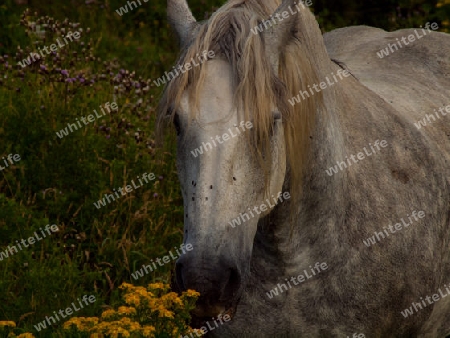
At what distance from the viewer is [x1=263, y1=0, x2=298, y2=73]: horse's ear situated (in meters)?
3.62

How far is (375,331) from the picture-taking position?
13.8 ft

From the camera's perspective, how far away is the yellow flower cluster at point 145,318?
3.57 meters

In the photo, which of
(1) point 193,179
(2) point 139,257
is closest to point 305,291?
(1) point 193,179

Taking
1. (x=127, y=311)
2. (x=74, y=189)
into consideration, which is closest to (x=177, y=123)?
(x=127, y=311)

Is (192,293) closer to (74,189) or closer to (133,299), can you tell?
(133,299)

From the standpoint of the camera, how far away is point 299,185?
384cm

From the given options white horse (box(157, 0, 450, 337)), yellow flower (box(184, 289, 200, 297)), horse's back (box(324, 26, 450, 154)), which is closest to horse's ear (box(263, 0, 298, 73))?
white horse (box(157, 0, 450, 337))

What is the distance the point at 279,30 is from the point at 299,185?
70 centimetres

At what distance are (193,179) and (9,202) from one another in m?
2.67

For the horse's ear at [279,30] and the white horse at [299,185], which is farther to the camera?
the horse's ear at [279,30]

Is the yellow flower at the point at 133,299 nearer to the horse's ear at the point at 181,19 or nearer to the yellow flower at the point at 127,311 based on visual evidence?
the yellow flower at the point at 127,311

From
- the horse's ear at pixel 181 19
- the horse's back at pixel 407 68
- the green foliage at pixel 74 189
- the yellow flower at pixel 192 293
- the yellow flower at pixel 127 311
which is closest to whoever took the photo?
the yellow flower at pixel 192 293

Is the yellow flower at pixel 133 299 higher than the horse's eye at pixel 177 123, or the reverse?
the horse's eye at pixel 177 123

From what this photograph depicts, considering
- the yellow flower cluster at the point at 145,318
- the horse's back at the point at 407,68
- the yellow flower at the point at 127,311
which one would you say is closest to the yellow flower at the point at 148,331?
the yellow flower cluster at the point at 145,318
